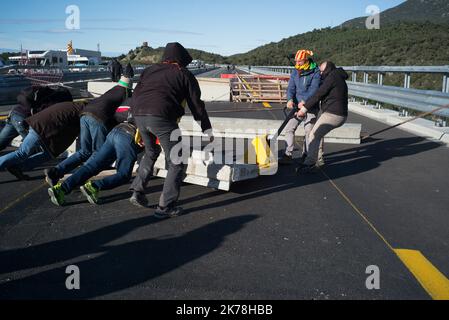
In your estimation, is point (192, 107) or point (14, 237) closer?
point (14, 237)

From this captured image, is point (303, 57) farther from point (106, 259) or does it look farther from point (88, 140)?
point (106, 259)

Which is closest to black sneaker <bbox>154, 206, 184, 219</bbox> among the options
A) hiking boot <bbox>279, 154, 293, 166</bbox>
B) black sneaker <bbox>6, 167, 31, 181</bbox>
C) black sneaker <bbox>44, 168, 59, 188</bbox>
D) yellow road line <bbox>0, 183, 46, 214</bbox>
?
black sneaker <bbox>44, 168, 59, 188</bbox>

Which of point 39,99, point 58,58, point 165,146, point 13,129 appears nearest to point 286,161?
point 165,146

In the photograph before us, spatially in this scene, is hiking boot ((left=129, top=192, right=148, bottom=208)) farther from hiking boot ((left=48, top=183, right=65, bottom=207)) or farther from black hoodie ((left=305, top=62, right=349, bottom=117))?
black hoodie ((left=305, top=62, right=349, bottom=117))

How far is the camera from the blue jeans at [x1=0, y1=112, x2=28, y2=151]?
6048 mm

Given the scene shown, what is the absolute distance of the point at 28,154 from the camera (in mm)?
5598

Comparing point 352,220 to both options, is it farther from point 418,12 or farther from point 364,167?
point 418,12

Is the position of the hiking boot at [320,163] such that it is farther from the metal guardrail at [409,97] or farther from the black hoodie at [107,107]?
the metal guardrail at [409,97]

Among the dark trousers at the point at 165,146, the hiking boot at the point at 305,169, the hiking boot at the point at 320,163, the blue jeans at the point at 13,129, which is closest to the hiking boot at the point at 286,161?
the hiking boot at the point at 320,163

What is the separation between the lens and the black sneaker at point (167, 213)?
14.7ft
